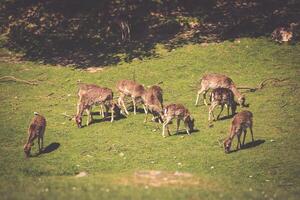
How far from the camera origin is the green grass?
52.2ft

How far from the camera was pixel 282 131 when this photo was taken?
70.8 feet

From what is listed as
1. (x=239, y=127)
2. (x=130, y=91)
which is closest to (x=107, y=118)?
(x=130, y=91)

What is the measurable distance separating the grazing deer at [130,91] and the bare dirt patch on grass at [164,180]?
7.20 metres

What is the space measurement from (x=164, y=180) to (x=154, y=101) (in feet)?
23.7

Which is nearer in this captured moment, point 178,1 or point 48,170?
point 48,170

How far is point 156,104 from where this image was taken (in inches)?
919

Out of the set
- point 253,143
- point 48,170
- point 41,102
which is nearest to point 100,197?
point 48,170

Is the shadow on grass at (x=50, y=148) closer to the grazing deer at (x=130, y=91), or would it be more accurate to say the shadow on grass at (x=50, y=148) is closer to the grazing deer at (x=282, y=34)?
the grazing deer at (x=130, y=91)

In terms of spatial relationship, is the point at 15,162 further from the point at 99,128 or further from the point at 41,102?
the point at 41,102

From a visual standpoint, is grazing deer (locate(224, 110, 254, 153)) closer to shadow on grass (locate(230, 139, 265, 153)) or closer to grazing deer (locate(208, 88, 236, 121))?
shadow on grass (locate(230, 139, 265, 153))

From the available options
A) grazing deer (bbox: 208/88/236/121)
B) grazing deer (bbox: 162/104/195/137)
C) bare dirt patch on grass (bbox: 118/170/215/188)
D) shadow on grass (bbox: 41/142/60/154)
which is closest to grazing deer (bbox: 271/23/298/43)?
grazing deer (bbox: 208/88/236/121)

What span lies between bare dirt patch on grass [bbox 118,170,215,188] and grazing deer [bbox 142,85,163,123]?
5832mm

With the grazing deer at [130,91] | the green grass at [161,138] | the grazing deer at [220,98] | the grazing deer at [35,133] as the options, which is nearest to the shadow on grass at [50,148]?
the grazing deer at [35,133]

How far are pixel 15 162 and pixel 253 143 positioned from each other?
29.7 ft
